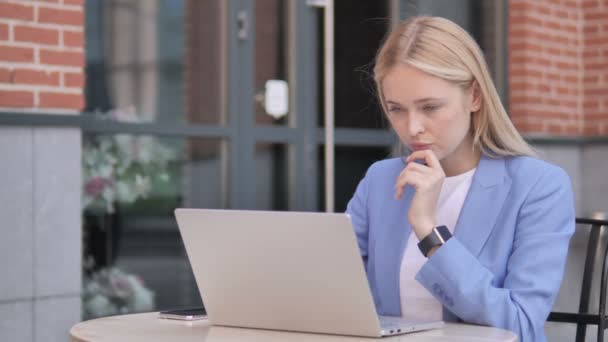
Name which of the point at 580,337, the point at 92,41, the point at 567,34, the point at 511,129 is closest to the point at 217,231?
the point at 511,129

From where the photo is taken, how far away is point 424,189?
7.41 feet

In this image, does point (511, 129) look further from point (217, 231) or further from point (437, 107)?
point (217, 231)

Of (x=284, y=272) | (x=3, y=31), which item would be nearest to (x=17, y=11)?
(x=3, y=31)

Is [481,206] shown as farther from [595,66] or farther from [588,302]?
[595,66]

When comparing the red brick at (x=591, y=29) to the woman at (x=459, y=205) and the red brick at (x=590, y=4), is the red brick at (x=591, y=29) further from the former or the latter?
the woman at (x=459, y=205)

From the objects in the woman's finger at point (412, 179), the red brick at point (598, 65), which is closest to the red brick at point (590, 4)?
the red brick at point (598, 65)

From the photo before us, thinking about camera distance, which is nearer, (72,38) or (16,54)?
(16,54)

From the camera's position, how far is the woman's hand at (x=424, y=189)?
88.4 inches

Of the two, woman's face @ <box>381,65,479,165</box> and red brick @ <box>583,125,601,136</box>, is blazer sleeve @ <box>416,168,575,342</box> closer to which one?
woman's face @ <box>381,65,479,165</box>

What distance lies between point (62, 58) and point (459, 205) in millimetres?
2164

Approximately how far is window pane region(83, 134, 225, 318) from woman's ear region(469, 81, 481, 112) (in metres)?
2.62

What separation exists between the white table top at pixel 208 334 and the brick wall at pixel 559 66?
4250 mm

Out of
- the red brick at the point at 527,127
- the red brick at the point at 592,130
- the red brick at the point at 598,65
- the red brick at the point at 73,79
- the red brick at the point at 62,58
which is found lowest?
the red brick at the point at 592,130

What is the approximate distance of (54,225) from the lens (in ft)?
13.4
